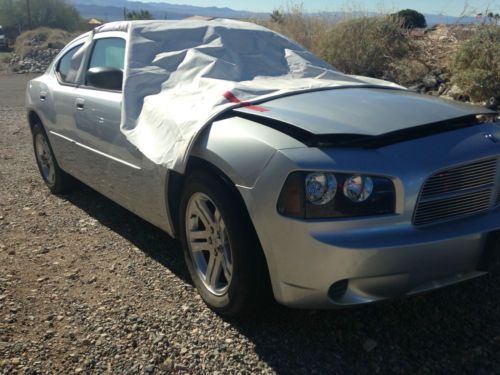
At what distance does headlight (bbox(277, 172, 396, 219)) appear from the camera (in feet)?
8.16

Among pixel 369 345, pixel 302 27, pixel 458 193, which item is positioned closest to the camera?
pixel 458 193

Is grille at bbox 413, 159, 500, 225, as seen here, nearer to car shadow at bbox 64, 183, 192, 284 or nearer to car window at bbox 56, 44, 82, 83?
car shadow at bbox 64, 183, 192, 284

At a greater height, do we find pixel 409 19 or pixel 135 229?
pixel 409 19

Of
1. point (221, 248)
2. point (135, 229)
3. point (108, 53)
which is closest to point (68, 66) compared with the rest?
point (108, 53)

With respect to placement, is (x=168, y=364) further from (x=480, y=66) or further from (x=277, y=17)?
(x=277, y=17)

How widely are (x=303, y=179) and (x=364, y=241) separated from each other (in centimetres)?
40

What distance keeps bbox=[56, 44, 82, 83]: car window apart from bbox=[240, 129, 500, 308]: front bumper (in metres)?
3.08

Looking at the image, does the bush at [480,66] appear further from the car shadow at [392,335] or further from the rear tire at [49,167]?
the rear tire at [49,167]

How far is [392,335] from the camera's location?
2.87m

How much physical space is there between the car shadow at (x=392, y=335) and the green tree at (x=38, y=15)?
5570 centimetres

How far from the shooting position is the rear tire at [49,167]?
5.54 meters

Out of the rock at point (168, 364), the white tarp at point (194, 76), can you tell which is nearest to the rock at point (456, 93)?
the white tarp at point (194, 76)

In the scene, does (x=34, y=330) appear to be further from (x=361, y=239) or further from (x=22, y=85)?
(x=22, y=85)

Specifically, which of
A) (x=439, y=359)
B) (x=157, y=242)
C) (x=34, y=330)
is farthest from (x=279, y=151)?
(x=157, y=242)
